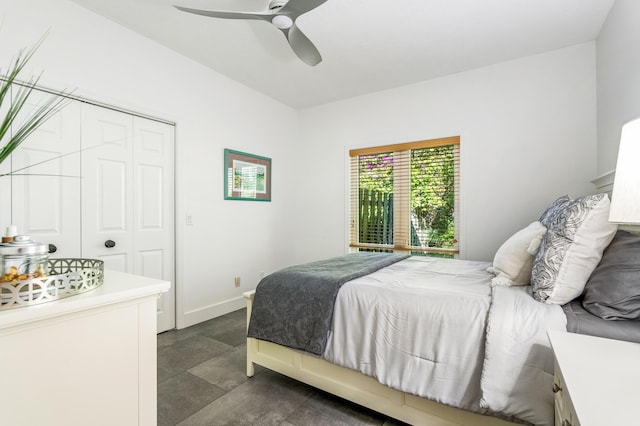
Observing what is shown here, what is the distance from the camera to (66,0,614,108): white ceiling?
7.19ft

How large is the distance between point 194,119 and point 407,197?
2.51m

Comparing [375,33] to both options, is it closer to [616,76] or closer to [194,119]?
[616,76]

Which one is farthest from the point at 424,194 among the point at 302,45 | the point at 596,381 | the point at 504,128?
the point at 596,381

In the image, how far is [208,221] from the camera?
315cm

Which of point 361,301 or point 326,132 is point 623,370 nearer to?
point 361,301

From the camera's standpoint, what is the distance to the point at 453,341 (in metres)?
1.35

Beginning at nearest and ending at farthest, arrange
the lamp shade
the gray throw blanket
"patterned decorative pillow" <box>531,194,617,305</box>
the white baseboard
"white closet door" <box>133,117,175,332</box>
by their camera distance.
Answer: the lamp shade < "patterned decorative pillow" <box>531,194,617,305</box> < the gray throw blanket < "white closet door" <box>133,117,175,332</box> < the white baseboard

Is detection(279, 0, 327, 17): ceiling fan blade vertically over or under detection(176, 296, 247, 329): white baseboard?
over

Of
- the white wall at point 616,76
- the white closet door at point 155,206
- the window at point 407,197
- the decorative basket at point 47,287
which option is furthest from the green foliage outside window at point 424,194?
the decorative basket at point 47,287

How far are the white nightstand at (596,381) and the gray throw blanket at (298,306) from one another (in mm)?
1021

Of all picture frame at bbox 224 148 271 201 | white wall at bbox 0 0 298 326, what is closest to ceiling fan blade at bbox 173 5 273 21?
white wall at bbox 0 0 298 326

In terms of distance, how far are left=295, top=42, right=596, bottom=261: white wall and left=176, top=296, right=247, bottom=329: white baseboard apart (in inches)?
96.6

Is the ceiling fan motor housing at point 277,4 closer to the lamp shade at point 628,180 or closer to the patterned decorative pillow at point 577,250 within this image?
the lamp shade at point 628,180

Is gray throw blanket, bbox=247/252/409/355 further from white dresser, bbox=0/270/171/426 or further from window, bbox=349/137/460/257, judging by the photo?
window, bbox=349/137/460/257
